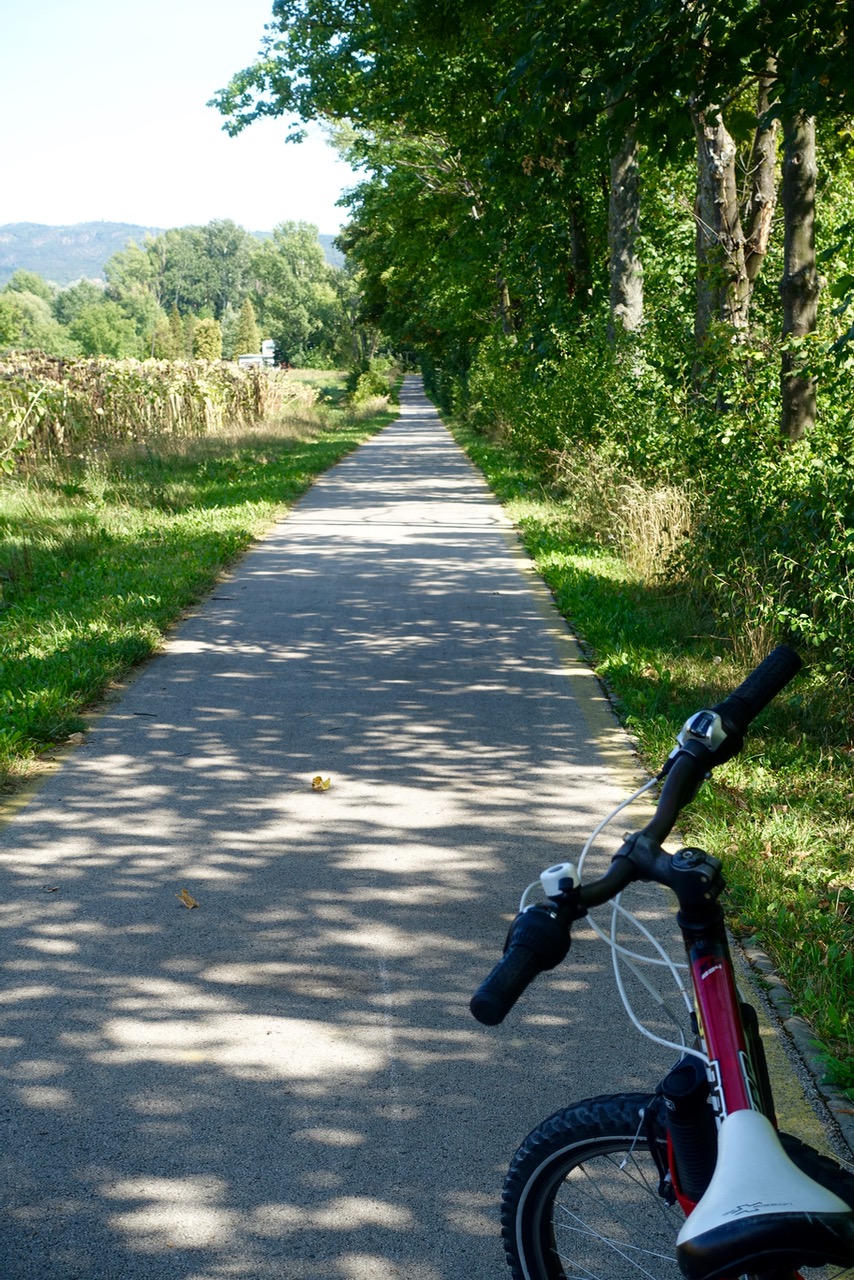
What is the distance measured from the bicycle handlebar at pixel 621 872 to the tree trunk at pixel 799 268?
7.36 meters

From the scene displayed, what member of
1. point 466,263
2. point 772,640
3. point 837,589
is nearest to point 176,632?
point 772,640

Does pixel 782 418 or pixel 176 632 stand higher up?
pixel 782 418

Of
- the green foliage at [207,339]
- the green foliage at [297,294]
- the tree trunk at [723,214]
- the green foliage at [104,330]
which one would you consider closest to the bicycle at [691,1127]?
the tree trunk at [723,214]

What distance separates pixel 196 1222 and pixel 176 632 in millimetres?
7255

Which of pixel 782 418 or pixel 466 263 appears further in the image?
pixel 466 263

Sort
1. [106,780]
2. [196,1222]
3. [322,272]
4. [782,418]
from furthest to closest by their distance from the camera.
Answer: [322,272]
[782,418]
[106,780]
[196,1222]

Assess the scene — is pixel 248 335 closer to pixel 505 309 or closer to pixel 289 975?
pixel 505 309

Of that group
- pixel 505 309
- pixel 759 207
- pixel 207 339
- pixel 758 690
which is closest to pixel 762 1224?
pixel 758 690

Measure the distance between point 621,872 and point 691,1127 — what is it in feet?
1.42

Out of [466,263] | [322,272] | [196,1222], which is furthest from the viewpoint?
[322,272]

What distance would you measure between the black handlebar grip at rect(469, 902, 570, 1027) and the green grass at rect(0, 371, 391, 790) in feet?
16.9

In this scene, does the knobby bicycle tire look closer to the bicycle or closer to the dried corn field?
the bicycle

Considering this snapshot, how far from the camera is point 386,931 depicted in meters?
4.69

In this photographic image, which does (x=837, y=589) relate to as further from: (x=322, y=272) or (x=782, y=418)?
(x=322, y=272)
